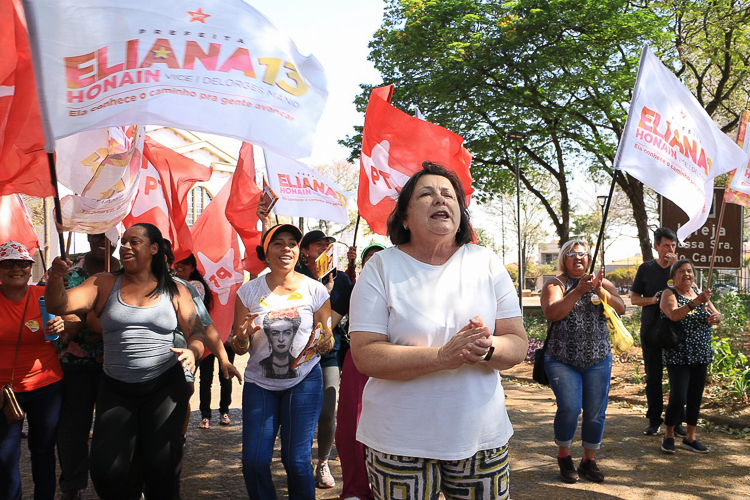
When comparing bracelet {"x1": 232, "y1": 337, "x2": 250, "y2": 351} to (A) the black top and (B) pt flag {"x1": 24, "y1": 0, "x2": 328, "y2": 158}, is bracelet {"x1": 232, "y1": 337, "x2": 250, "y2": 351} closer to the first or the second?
(B) pt flag {"x1": 24, "y1": 0, "x2": 328, "y2": 158}

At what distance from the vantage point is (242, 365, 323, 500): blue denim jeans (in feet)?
13.1

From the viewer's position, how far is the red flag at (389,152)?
5.87 metres

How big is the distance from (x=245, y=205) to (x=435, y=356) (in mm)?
5401

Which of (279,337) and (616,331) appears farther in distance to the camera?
(616,331)

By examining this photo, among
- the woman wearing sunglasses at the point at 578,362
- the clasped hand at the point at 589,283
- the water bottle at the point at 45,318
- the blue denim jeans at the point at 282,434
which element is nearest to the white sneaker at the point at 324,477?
the blue denim jeans at the point at 282,434

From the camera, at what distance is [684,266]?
6.11 m

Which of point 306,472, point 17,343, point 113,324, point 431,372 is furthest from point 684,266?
point 17,343

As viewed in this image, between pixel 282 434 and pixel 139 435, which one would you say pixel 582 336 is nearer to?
pixel 282 434

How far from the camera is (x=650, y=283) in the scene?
6852 mm

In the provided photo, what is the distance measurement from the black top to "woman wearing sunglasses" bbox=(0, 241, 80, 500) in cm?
534

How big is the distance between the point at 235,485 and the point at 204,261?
10.5 feet

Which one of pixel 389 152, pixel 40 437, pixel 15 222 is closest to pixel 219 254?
pixel 15 222

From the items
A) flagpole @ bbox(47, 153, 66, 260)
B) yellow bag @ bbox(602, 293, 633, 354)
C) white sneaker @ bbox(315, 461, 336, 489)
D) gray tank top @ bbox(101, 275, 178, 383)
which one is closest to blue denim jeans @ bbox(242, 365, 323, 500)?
gray tank top @ bbox(101, 275, 178, 383)

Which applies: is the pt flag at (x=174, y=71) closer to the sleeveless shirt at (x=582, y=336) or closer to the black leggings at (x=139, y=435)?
the black leggings at (x=139, y=435)
